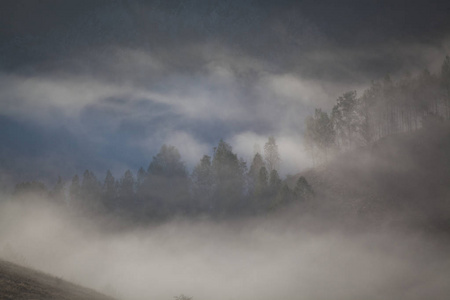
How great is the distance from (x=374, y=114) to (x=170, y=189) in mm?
67404

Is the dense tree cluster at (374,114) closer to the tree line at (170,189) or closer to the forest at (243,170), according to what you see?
the forest at (243,170)

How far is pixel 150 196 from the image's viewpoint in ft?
254

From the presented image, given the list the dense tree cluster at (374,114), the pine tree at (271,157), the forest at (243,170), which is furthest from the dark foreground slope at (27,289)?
the dense tree cluster at (374,114)

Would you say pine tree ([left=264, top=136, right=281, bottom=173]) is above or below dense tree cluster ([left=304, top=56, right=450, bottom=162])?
below

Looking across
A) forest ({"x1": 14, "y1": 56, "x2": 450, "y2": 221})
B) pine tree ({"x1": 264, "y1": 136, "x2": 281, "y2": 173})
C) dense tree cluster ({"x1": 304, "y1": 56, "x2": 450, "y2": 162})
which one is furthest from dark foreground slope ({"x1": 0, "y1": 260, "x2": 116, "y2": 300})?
dense tree cluster ({"x1": 304, "y1": 56, "x2": 450, "y2": 162})

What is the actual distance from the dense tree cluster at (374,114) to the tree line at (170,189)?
22.5m

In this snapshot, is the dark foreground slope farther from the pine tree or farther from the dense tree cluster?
the dense tree cluster

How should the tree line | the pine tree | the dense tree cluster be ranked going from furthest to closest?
the pine tree < the dense tree cluster < the tree line

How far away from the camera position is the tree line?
73.6m

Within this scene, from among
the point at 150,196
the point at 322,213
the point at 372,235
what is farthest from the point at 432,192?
the point at 150,196

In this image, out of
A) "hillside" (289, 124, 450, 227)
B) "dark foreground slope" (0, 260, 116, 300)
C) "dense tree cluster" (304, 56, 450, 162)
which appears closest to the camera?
"dark foreground slope" (0, 260, 116, 300)

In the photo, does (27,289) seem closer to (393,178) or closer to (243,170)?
(243,170)

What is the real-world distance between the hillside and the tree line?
14196 millimetres

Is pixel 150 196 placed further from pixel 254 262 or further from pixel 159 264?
pixel 254 262
